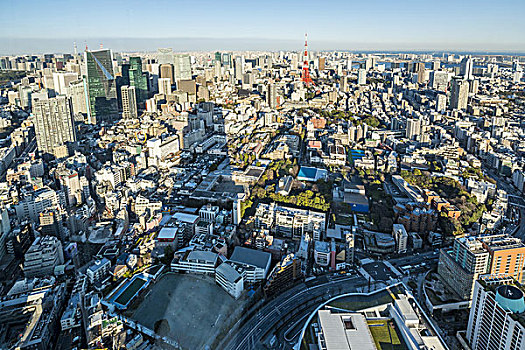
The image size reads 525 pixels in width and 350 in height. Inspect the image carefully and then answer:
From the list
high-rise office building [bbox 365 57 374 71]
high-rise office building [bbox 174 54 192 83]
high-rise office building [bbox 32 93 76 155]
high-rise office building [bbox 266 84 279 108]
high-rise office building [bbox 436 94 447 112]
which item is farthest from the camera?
high-rise office building [bbox 365 57 374 71]

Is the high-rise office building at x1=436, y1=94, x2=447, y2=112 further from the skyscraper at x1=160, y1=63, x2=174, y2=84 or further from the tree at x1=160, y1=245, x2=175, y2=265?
the tree at x1=160, y1=245, x2=175, y2=265

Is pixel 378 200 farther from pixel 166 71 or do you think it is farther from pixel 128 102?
pixel 166 71

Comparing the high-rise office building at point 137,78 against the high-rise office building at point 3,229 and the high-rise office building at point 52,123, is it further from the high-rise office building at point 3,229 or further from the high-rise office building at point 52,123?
the high-rise office building at point 3,229

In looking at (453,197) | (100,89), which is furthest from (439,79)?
(100,89)

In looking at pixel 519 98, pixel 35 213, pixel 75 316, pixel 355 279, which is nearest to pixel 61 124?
pixel 35 213

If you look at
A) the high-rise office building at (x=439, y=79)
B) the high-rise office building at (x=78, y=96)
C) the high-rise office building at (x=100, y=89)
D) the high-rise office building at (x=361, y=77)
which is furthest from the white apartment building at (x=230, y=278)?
the high-rise office building at (x=439, y=79)

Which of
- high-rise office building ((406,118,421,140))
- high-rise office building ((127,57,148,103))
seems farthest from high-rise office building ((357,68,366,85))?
high-rise office building ((127,57,148,103))
